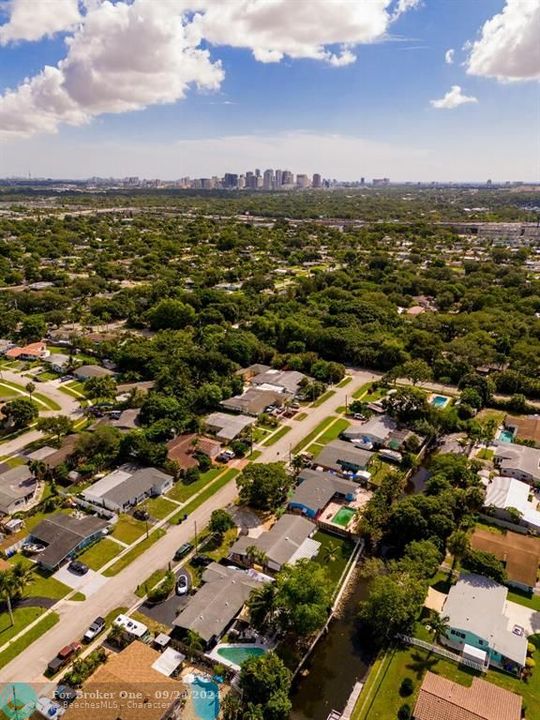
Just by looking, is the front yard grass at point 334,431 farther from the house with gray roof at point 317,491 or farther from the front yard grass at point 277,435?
the house with gray roof at point 317,491

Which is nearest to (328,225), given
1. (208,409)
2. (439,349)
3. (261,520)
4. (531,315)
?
(531,315)

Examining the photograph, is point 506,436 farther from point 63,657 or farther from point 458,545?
point 63,657

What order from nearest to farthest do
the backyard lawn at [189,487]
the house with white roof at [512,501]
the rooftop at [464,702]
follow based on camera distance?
the rooftop at [464,702]
the house with white roof at [512,501]
the backyard lawn at [189,487]

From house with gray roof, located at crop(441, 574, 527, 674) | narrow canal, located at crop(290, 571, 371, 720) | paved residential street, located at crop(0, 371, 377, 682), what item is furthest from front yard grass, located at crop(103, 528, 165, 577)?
house with gray roof, located at crop(441, 574, 527, 674)

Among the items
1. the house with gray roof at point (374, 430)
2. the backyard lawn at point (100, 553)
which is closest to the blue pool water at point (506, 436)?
the house with gray roof at point (374, 430)

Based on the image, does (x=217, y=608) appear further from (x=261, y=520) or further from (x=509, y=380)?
(x=509, y=380)
